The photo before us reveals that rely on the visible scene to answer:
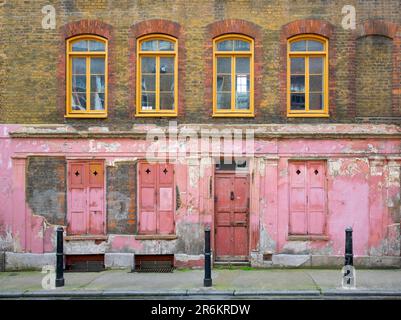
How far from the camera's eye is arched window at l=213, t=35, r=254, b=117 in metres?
13.0

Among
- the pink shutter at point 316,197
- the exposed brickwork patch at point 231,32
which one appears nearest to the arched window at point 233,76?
the exposed brickwork patch at point 231,32

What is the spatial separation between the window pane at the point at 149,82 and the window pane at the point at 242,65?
2.23 meters

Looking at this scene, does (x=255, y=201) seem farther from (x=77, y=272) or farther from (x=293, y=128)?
(x=77, y=272)

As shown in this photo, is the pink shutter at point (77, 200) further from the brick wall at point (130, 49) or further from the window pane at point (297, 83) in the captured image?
the window pane at point (297, 83)

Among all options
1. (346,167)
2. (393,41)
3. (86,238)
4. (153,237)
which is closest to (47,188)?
(86,238)

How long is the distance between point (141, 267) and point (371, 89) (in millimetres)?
7593

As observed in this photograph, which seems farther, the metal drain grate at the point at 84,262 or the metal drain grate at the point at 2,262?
the metal drain grate at the point at 84,262

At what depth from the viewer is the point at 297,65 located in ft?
42.7

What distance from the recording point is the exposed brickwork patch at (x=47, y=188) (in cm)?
1285

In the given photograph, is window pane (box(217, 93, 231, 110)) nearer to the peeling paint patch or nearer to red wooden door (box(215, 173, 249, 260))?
red wooden door (box(215, 173, 249, 260))

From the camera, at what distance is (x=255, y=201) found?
1280cm

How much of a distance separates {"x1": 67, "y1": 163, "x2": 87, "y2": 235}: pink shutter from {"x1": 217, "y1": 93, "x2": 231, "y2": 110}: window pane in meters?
3.94

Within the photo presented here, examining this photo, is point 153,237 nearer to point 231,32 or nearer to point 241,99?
point 241,99

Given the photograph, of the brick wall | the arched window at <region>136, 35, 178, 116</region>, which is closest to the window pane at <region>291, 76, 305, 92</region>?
the brick wall
